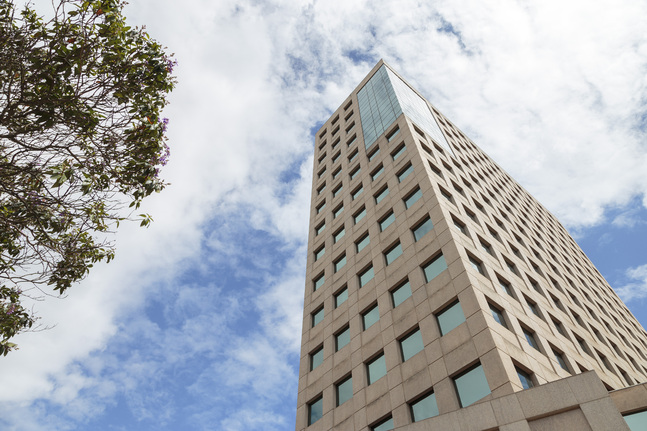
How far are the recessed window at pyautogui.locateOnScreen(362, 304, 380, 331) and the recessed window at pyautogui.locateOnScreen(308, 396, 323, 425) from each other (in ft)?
15.5

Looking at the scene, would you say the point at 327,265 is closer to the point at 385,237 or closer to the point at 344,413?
the point at 385,237

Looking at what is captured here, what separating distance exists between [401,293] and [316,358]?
23.3ft

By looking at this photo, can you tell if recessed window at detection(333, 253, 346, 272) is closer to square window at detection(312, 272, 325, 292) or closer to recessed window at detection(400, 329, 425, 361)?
square window at detection(312, 272, 325, 292)

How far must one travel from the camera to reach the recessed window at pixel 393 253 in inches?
977

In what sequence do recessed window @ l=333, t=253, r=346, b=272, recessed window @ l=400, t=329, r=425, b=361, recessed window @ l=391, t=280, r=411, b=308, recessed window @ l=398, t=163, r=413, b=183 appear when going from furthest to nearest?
recessed window @ l=398, t=163, r=413, b=183, recessed window @ l=333, t=253, r=346, b=272, recessed window @ l=391, t=280, r=411, b=308, recessed window @ l=400, t=329, r=425, b=361

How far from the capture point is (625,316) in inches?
1774

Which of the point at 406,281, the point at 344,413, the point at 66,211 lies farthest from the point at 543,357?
the point at 66,211

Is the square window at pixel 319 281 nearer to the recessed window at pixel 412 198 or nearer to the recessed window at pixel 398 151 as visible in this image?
the recessed window at pixel 412 198

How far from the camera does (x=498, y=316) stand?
19453 millimetres

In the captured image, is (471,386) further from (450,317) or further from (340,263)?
(340,263)

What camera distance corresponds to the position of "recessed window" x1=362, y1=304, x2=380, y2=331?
75.1 ft

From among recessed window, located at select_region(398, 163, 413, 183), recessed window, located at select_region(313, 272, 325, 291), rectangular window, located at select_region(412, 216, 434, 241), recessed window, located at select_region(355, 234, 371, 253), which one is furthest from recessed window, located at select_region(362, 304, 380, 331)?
recessed window, located at select_region(398, 163, 413, 183)

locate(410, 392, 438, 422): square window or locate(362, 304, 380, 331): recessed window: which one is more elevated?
locate(362, 304, 380, 331): recessed window

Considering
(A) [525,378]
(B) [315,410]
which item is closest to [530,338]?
(A) [525,378]
